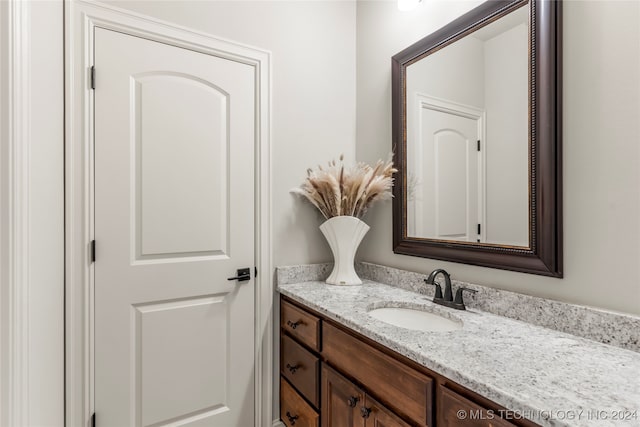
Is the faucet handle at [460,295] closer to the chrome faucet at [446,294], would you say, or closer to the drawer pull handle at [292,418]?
the chrome faucet at [446,294]

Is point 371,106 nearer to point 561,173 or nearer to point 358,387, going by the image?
point 561,173

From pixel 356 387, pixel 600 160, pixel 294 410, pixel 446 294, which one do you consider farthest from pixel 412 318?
pixel 600 160

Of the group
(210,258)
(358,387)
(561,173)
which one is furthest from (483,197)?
(210,258)

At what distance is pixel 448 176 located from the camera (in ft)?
4.97

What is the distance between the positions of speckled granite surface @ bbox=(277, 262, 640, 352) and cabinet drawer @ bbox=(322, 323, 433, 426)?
1.76 ft

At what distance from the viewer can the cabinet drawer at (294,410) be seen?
1426mm

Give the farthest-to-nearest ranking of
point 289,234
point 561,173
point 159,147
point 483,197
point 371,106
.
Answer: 1. point 371,106
2. point 289,234
3. point 159,147
4. point 483,197
5. point 561,173

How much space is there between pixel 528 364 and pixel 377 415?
48 cm

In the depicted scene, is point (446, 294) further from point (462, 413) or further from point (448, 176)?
point (462, 413)

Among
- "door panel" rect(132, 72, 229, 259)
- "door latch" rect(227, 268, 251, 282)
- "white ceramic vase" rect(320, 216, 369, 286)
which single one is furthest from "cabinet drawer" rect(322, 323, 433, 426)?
"door panel" rect(132, 72, 229, 259)

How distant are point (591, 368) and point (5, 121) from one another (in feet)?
5.18

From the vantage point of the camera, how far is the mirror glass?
3.98 ft

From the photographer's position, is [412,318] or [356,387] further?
[412,318]

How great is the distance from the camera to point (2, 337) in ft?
2.60
